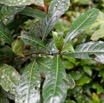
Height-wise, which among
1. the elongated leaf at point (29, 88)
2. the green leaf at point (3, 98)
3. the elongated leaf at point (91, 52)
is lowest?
the green leaf at point (3, 98)

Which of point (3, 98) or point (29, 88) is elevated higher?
point (29, 88)

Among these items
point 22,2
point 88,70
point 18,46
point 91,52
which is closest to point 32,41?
point 18,46

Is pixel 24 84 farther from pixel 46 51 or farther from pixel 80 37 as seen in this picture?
pixel 80 37

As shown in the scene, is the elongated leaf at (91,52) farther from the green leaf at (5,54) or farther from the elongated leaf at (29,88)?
the green leaf at (5,54)

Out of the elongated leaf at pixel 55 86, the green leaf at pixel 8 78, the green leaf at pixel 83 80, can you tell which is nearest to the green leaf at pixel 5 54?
the green leaf at pixel 8 78

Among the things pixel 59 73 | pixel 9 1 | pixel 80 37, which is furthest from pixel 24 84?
pixel 80 37

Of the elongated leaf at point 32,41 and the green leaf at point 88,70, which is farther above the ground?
the elongated leaf at point 32,41

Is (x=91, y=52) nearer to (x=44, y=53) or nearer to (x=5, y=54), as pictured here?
(x=44, y=53)
